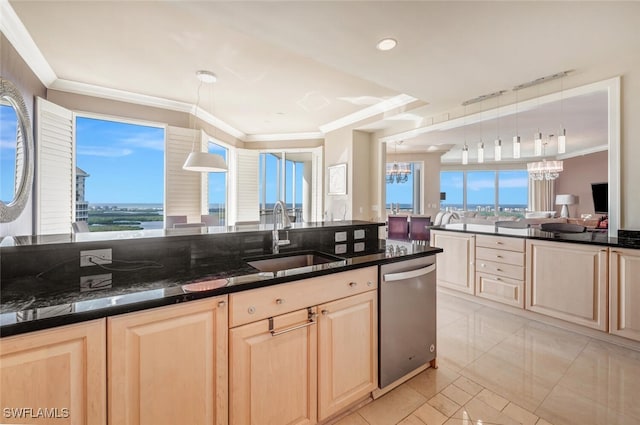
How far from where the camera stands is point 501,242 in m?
3.10

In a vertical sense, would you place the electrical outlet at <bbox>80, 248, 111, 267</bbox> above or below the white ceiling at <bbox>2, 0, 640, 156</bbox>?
below

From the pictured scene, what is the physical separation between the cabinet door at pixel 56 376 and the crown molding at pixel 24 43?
294cm

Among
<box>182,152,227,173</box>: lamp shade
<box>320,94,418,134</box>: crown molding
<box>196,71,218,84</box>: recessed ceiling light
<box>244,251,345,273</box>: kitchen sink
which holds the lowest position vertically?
<box>244,251,345,273</box>: kitchen sink

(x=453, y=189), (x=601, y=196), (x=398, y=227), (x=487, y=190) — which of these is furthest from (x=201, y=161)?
(x=487, y=190)

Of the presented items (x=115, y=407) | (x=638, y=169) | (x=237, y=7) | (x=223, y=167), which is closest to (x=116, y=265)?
(x=115, y=407)

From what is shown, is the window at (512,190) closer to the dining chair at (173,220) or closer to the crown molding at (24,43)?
the dining chair at (173,220)

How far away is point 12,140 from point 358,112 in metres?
4.32

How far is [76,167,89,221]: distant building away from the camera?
3754mm

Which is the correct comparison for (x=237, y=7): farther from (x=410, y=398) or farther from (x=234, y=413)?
(x=410, y=398)

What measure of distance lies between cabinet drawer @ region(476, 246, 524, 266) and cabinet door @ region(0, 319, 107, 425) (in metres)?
3.53

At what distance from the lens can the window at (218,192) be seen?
17.4ft

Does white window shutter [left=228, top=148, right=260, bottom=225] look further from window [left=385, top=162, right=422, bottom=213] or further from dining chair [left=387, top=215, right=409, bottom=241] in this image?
window [left=385, top=162, right=422, bottom=213]

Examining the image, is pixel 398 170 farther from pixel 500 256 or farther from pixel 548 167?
pixel 500 256

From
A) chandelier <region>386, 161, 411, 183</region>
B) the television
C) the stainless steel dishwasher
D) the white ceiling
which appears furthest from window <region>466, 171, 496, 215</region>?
the stainless steel dishwasher
